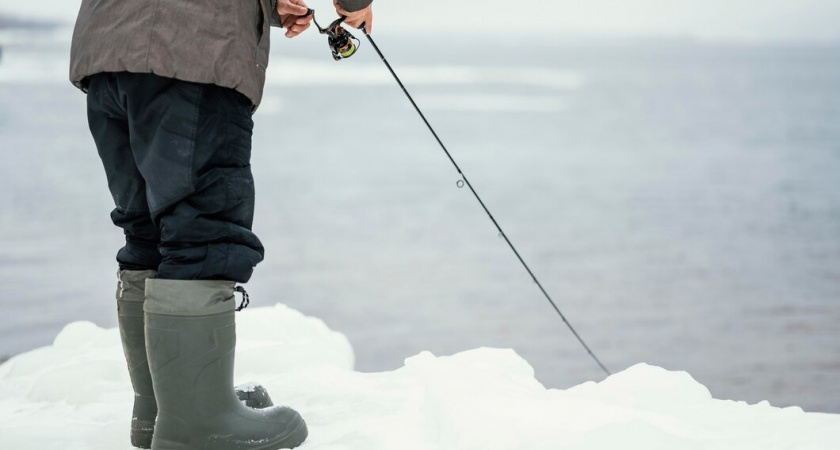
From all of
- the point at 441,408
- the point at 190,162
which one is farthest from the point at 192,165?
the point at 441,408

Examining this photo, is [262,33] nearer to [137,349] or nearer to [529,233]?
[137,349]

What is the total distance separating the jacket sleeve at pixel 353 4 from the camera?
1.57 meters

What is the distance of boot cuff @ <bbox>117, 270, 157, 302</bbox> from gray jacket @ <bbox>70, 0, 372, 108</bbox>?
0.35 metres

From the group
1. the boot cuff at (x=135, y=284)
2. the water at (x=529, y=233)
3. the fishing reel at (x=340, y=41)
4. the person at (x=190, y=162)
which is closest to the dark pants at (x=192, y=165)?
the person at (x=190, y=162)

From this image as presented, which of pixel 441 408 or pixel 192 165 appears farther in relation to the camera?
pixel 441 408

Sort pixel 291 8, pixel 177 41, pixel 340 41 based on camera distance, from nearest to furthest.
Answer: pixel 177 41 < pixel 291 8 < pixel 340 41

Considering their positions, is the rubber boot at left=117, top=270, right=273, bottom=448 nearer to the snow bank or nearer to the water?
the snow bank

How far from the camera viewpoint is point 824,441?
1.46 meters

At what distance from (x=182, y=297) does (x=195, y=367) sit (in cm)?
11

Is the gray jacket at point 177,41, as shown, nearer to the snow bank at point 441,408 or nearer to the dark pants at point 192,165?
the dark pants at point 192,165

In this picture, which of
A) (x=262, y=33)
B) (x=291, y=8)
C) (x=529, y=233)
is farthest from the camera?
(x=529, y=233)

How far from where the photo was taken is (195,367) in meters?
1.41

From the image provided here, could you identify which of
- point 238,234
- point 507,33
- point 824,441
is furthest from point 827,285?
point 507,33

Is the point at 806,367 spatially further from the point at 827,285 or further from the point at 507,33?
the point at 507,33
